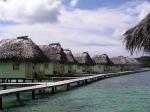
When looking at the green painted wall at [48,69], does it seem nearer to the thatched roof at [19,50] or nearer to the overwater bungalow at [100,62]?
the thatched roof at [19,50]

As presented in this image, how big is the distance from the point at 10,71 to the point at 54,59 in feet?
→ 34.0

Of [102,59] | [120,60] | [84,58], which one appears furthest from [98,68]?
[120,60]

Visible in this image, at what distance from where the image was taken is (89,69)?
2378 inches

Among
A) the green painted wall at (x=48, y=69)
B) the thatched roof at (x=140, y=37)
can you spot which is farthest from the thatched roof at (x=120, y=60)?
the thatched roof at (x=140, y=37)

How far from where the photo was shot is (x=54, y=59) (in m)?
38.5

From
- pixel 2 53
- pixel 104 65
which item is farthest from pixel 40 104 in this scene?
pixel 104 65

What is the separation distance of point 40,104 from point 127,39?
9.72 meters

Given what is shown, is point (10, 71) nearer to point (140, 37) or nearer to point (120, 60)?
point (140, 37)

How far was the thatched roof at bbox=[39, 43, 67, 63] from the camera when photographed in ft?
128

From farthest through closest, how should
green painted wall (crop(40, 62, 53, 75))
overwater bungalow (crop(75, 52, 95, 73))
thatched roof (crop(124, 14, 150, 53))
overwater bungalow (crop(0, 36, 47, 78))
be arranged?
1. overwater bungalow (crop(75, 52, 95, 73))
2. green painted wall (crop(40, 62, 53, 75))
3. overwater bungalow (crop(0, 36, 47, 78))
4. thatched roof (crop(124, 14, 150, 53))

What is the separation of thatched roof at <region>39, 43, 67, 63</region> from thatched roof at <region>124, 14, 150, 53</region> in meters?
29.9

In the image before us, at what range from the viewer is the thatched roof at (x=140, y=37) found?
26.7 ft

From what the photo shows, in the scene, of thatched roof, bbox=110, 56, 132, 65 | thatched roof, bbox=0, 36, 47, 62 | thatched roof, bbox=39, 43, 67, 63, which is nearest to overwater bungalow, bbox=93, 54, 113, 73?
thatched roof, bbox=110, 56, 132, 65

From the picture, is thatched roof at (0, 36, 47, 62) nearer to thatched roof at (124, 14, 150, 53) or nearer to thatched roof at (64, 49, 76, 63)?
thatched roof at (64, 49, 76, 63)
